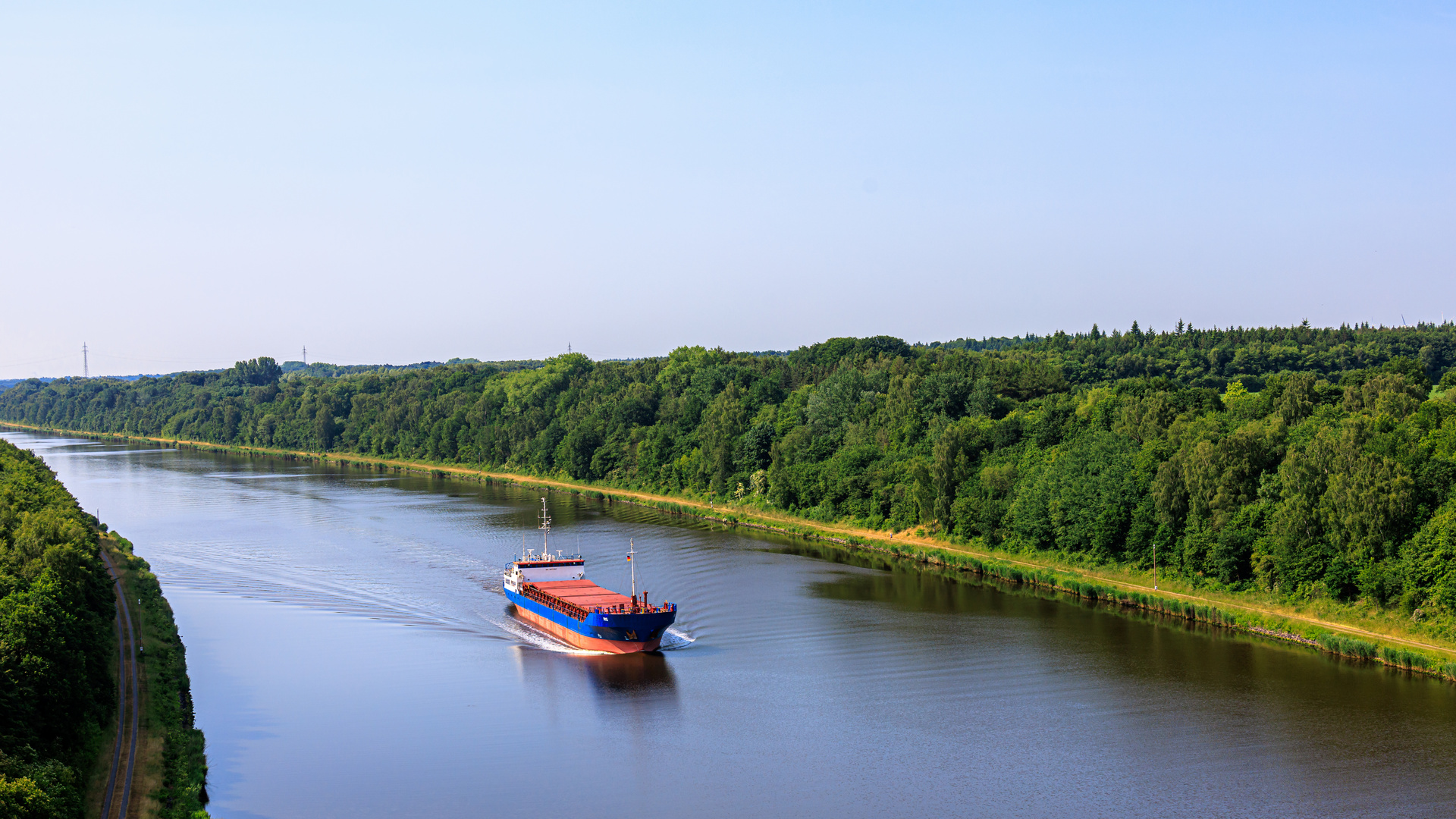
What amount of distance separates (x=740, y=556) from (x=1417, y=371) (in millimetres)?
33739

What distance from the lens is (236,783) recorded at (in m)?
23.0

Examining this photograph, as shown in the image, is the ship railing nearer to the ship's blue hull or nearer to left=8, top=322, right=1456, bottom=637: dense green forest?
the ship's blue hull

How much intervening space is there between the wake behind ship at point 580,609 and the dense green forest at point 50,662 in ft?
41.6

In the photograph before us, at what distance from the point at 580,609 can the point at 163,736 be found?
13768 millimetres

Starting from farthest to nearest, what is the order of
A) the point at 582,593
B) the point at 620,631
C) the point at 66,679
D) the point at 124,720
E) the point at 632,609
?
the point at 582,593, the point at 632,609, the point at 620,631, the point at 124,720, the point at 66,679

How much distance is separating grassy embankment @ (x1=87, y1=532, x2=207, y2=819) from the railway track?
0.42 ft

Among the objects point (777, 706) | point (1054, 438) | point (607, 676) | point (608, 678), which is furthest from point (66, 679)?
point (1054, 438)

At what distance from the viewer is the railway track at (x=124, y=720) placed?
778 inches

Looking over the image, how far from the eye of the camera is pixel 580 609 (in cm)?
3525

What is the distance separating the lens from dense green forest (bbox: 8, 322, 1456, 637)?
35.1 m

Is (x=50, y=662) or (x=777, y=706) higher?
(x=50, y=662)

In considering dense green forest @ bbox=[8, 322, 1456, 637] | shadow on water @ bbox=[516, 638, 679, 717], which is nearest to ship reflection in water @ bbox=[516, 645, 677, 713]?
shadow on water @ bbox=[516, 638, 679, 717]

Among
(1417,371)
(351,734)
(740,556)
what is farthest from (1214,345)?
(351,734)

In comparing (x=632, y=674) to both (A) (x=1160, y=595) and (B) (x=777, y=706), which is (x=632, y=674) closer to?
(B) (x=777, y=706)
